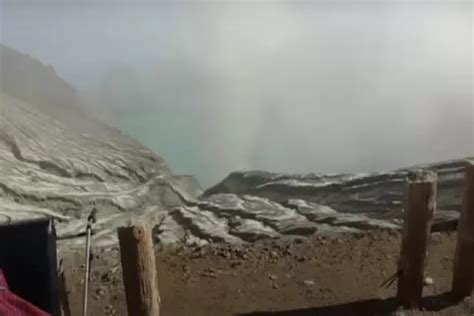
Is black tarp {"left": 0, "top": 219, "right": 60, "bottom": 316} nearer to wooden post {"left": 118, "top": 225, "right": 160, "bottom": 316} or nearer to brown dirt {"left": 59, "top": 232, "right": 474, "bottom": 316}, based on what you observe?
wooden post {"left": 118, "top": 225, "right": 160, "bottom": 316}

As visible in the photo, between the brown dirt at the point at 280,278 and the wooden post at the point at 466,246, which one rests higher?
the wooden post at the point at 466,246

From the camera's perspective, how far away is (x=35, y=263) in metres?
2.94

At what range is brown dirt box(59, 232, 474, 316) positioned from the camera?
3754 mm

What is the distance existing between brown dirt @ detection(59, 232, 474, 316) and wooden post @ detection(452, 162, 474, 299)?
0.28ft

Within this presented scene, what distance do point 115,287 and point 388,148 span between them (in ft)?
11.4

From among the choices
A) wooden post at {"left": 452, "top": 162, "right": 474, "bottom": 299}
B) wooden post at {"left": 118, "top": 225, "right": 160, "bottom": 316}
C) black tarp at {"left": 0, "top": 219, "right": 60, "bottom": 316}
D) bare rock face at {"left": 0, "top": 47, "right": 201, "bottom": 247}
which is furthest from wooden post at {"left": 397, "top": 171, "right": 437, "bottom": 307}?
bare rock face at {"left": 0, "top": 47, "right": 201, "bottom": 247}

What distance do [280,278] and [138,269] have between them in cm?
134

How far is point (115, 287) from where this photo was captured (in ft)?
14.2

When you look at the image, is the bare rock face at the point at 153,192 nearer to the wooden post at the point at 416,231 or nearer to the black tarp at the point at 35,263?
the wooden post at the point at 416,231

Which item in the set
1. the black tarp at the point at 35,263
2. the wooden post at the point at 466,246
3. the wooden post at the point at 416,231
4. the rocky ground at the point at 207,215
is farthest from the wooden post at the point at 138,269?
the wooden post at the point at 466,246

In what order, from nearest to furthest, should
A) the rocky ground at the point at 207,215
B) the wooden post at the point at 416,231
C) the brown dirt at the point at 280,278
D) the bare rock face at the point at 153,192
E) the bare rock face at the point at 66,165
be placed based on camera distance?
1. the wooden post at the point at 416,231
2. the brown dirt at the point at 280,278
3. the rocky ground at the point at 207,215
4. the bare rock face at the point at 153,192
5. the bare rock face at the point at 66,165

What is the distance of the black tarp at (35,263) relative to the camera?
9.60 feet

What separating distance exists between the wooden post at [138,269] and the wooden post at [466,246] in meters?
1.42

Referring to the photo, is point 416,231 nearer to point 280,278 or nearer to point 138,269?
point 280,278
